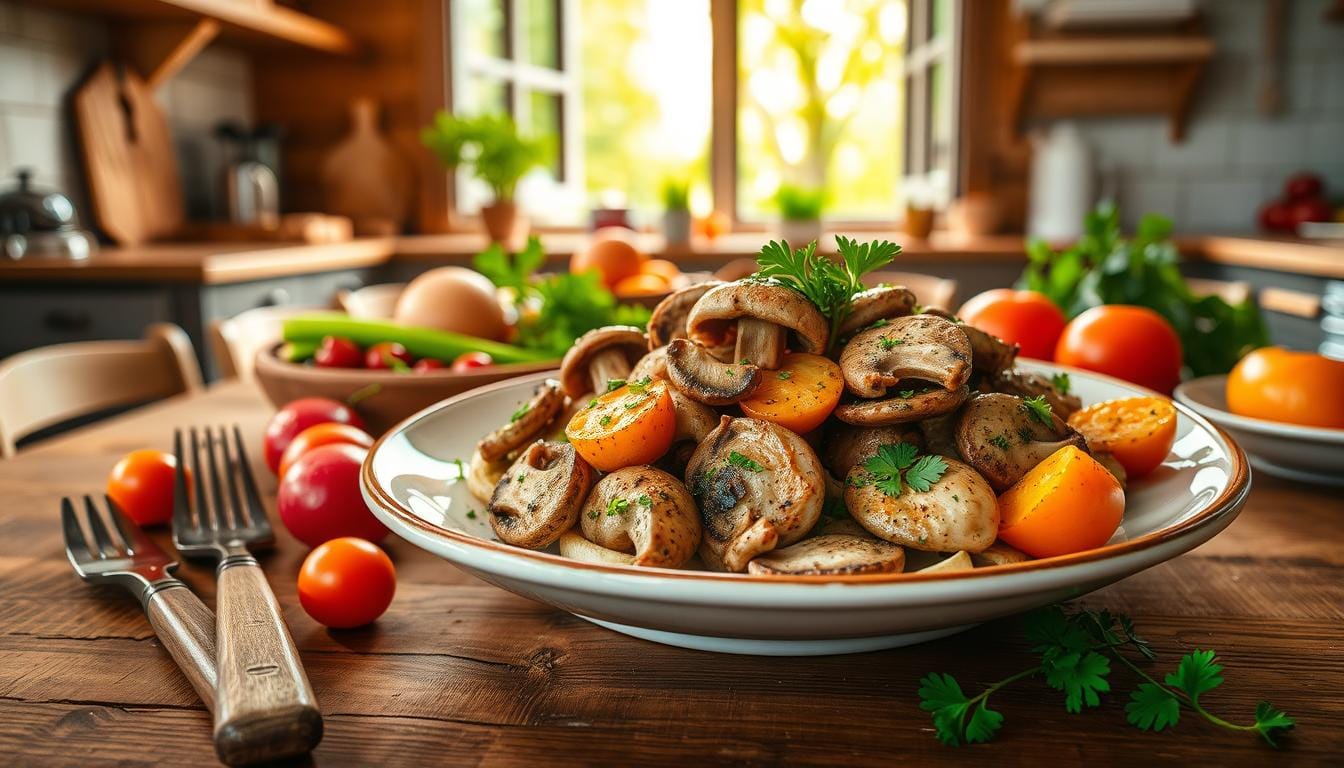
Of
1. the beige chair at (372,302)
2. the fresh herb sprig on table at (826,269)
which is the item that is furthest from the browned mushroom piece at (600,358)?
the beige chair at (372,302)

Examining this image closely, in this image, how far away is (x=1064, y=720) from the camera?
1.97 feet

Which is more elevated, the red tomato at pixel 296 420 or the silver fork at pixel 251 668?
the red tomato at pixel 296 420

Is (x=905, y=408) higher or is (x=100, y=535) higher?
(x=905, y=408)

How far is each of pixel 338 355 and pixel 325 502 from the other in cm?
51

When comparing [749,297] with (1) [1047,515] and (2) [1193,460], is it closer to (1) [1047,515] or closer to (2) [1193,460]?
(1) [1047,515]

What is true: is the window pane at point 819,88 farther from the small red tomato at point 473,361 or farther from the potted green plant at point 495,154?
the small red tomato at point 473,361

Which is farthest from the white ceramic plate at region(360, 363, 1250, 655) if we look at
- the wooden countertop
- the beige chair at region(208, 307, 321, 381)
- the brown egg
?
the wooden countertop

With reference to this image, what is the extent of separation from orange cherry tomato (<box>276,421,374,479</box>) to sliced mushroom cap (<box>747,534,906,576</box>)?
0.56 metres

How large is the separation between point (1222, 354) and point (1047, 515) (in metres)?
1.01

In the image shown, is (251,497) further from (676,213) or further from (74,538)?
(676,213)

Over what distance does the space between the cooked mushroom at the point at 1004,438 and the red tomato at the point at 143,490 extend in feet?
2.45

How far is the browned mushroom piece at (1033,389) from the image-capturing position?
0.82 metres

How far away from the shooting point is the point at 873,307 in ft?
2.48

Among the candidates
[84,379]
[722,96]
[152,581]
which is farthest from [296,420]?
[722,96]
